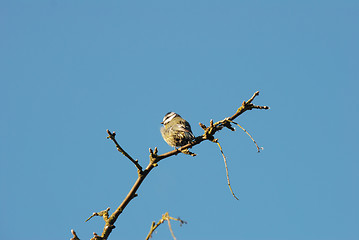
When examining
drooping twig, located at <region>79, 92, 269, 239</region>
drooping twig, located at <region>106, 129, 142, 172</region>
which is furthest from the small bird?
drooping twig, located at <region>106, 129, 142, 172</region>

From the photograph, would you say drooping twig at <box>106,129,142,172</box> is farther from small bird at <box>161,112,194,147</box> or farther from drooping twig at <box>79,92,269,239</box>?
small bird at <box>161,112,194,147</box>

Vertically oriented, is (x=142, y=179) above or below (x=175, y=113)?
below

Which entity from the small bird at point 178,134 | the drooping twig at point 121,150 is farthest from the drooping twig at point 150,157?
the small bird at point 178,134

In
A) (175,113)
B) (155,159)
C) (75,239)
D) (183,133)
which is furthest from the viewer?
(175,113)

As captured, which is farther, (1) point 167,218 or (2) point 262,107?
(2) point 262,107

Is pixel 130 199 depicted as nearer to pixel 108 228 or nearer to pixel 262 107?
pixel 108 228

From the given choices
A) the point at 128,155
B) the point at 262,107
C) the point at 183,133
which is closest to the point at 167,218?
the point at 128,155

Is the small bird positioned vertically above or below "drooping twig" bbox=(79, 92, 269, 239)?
above

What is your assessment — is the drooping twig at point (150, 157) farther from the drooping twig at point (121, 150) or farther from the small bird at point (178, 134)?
the small bird at point (178, 134)

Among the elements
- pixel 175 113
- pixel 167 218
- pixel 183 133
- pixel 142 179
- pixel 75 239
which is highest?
pixel 175 113

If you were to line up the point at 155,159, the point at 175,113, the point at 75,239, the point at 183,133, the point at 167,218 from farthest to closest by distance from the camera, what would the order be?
the point at 175,113, the point at 183,133, the point at 155,159, the point at 75,239, the point at 167,218

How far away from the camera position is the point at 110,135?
398 cm

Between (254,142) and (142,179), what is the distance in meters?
1.23

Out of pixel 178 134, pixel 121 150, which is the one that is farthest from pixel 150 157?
pixel 178 134
